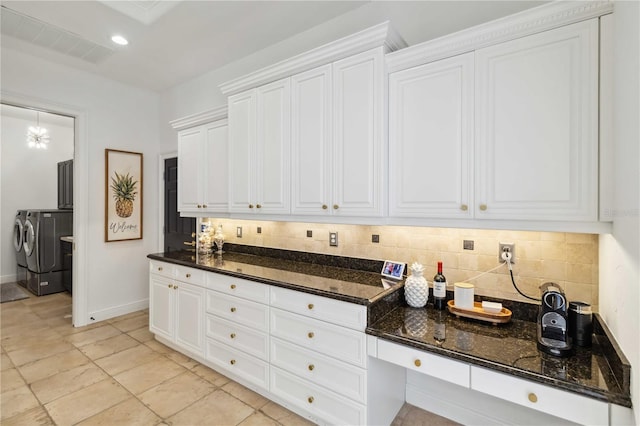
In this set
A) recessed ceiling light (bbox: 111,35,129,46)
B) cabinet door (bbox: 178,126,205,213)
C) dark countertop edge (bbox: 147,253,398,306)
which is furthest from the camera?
cabinet door (bbox: 178,126,205,213)

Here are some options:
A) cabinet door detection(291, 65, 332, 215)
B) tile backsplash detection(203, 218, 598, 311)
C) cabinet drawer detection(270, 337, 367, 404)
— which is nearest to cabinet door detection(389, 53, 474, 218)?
tile backsplash detection(203, 218, 598, 311)

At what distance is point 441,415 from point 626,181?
185 cm

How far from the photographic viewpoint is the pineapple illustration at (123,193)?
4.10 metres

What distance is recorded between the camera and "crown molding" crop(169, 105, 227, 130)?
3.08m

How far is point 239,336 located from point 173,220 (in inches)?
96.8

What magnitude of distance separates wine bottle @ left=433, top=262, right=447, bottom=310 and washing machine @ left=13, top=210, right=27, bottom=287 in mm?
6979

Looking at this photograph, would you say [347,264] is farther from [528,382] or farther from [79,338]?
[79,338]

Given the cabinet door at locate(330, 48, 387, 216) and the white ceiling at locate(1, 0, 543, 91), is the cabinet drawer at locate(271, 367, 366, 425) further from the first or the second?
the white ceiling at locate(1, 0, 543, 91)

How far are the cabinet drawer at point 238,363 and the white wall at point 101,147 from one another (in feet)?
7.38

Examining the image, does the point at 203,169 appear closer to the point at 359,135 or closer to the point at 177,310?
the point at 177,310

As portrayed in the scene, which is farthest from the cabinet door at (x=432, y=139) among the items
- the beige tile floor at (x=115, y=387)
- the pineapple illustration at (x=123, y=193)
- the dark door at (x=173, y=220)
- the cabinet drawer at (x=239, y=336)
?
the pineapple illustration at (x=123, y=193)

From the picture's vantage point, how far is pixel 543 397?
131cm

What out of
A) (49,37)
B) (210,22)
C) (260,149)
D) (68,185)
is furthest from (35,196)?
(260,149)

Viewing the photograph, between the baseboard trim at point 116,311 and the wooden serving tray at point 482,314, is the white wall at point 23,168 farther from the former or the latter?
the wooden serving tray at point 482,314
